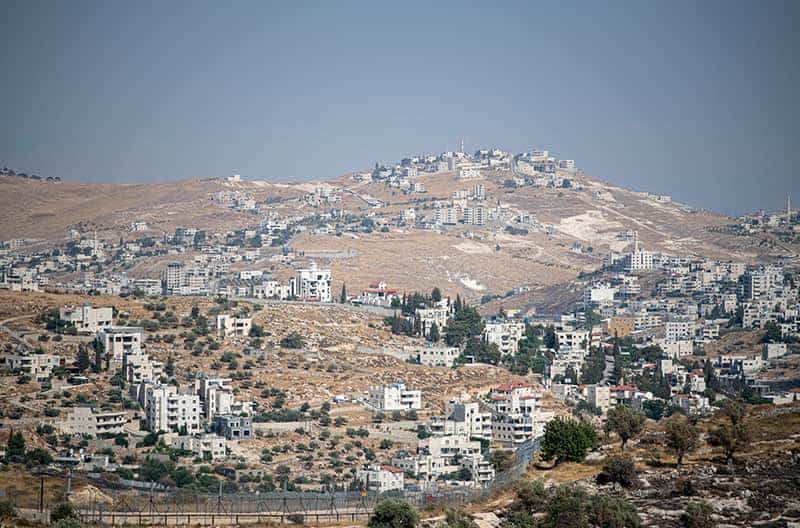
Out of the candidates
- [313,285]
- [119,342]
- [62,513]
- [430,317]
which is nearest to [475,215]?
[313,285]

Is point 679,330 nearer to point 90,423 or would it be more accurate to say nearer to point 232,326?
point 232,326

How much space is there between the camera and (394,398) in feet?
145

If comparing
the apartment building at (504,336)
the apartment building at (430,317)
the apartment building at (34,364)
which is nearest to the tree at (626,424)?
the apartment building at (34,364)

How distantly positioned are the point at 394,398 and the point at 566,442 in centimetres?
2007

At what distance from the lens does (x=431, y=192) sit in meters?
136

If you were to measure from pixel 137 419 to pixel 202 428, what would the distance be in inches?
75.3

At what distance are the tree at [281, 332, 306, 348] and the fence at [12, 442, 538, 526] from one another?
78.4 ft

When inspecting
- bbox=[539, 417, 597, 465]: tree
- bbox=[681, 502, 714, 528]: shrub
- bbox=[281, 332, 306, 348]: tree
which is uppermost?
bbox=[281, 332, 306, 348]: tree

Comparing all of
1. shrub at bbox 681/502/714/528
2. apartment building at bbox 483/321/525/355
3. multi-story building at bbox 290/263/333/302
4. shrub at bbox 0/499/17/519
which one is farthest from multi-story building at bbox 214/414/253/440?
multi-story building at bbox 290/263/333/302

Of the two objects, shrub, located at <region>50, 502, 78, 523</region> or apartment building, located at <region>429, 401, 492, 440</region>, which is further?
apartment building, located at <region>429, 401, 492, 440</region>

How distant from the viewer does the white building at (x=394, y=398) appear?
44.0 meters

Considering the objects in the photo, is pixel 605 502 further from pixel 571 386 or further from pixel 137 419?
pixel 571 386

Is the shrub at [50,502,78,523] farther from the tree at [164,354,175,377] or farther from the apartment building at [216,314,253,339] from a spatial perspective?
the apartment building at [216,314,253,339]

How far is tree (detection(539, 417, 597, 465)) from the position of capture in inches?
949
